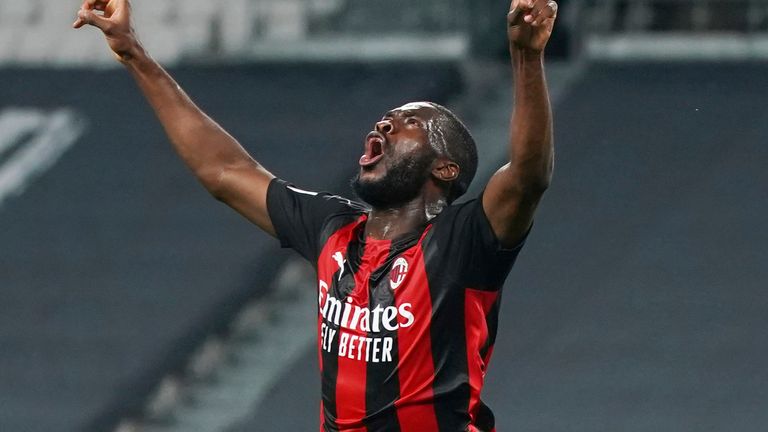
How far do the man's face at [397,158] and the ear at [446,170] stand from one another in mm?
15

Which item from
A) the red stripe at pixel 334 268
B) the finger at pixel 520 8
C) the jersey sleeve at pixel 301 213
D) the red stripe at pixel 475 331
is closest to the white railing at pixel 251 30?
the jersey sleeve at pixel 301 213

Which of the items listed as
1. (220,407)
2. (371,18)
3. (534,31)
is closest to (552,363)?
(220,407)

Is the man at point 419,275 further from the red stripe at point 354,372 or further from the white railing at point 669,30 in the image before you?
the white railing at point 669,30

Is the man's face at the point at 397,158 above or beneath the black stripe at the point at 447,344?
above

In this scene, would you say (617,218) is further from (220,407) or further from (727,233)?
(220,407)

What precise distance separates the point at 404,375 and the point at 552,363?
17.8 ft

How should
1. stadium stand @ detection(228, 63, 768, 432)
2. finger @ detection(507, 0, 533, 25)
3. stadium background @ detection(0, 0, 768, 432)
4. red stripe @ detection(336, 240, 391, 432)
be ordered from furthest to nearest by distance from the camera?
1. stadium background @ detection(0, 0, 768, 432)
2. stadium stand @ detection(228, 63, 768, 432)
3. red stripe @ detection(336, 240, 391, 432)
4. finger @ detection(507, 0, 533, 25)

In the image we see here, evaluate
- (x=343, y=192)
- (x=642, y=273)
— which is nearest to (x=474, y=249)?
(x=642, y=273)

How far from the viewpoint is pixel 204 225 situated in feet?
34.0

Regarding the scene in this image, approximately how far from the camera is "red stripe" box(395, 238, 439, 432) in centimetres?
342

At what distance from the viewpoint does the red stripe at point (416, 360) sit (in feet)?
11.2

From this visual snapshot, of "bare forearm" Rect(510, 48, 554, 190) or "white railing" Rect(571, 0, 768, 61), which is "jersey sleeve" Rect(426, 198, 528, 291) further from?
"white railing" Rect(571, 0, 768, 61)

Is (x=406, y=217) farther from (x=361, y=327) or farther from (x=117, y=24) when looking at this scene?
(x=117, y=24)

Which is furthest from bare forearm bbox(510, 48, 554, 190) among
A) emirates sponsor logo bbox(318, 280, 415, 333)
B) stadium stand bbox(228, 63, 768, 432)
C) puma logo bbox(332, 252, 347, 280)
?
stadium stand bbox(228, 63, 768, 432)
